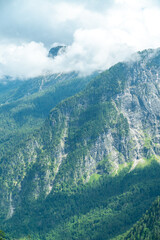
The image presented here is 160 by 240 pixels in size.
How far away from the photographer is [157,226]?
640 ft

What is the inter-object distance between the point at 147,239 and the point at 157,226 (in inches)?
481

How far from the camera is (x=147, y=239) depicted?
193 meters
